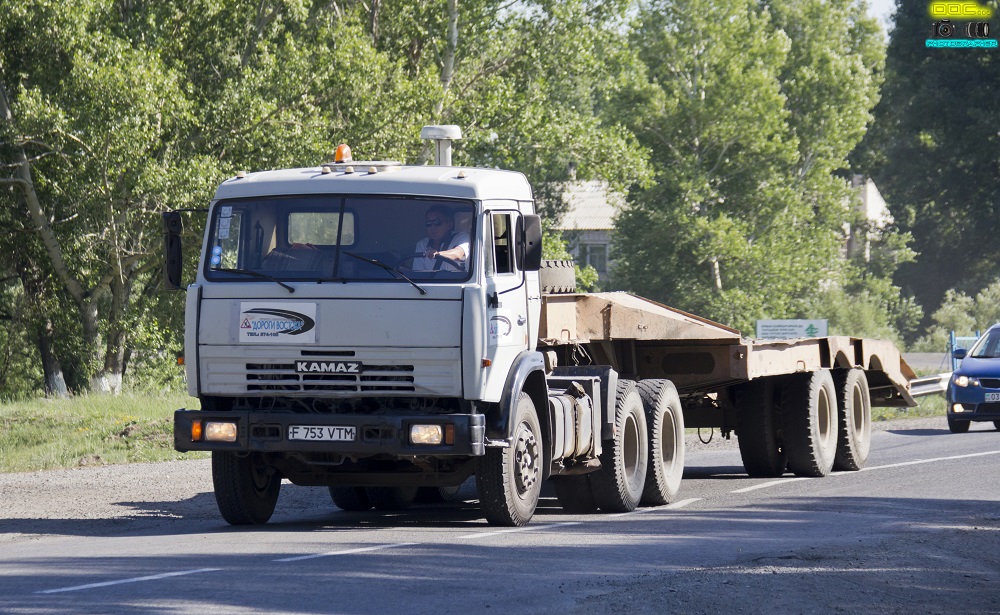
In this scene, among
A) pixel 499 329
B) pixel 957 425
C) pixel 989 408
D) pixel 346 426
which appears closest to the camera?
pixel 346 426

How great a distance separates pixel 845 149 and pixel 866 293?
280 inches

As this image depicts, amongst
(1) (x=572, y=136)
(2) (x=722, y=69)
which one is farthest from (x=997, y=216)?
(1) (x=572, y=136)

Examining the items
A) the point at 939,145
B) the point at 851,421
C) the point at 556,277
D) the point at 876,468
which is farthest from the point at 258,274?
the point at 939,145

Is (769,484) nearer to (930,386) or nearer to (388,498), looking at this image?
(388,498)

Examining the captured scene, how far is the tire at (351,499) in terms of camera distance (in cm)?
1340

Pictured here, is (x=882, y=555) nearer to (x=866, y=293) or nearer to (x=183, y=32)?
(x=183, y=32)

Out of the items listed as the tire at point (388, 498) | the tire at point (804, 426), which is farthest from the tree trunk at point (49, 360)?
the tire at point (804, 426)

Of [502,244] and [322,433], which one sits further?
[502,244]

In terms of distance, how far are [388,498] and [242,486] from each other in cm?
272

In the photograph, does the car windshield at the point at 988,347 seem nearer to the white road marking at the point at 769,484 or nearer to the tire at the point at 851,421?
the tire at the point at 851,421

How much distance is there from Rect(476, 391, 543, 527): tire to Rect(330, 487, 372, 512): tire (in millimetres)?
2787

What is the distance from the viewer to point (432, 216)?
10305mm

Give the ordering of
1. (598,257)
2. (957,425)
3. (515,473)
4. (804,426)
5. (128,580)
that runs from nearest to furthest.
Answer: (128,580) < (515,473) < (804,426) < (957,425) < (598,257)

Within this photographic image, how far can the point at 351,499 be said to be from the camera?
1350cm
